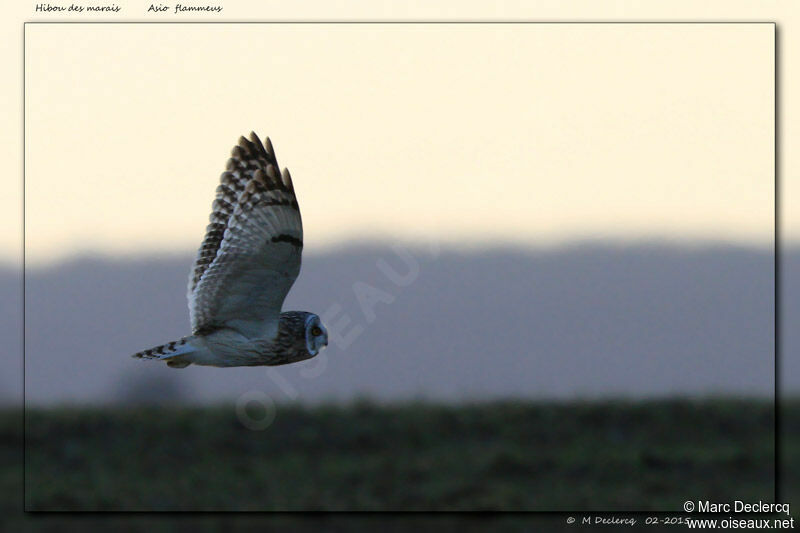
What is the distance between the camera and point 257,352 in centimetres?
544

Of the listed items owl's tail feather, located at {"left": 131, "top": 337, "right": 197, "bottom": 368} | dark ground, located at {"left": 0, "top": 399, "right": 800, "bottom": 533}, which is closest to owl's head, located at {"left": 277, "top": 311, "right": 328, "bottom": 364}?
owl's tail feather, located at {"left": 131, "top": 337, "right": 197, "bottom": 368}

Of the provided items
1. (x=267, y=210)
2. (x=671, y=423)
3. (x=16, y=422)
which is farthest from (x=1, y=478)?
(x=671, y=423)

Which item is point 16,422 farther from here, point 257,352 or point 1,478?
point 257,352

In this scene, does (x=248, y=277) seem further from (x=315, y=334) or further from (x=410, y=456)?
(x=410, y=456)

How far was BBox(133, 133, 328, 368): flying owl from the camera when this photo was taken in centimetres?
524

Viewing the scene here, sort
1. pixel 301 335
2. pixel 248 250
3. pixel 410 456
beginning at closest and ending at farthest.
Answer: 1. pixel 248 250
2. pixel 301 335
3. pixel 410 456

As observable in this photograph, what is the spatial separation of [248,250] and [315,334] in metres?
0.68

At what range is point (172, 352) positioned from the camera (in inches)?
211

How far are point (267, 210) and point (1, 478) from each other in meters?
4.51

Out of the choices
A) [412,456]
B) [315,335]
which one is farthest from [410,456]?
[315,335]

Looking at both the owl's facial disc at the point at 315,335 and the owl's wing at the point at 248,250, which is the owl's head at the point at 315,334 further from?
the owl's wing at the point at 248,250

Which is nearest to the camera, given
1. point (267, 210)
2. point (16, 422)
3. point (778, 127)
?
point (267, 210)

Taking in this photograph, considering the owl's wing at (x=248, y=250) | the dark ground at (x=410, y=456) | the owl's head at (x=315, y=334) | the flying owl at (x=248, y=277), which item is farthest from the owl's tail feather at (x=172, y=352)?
the dark ground at (x=410, y=456)

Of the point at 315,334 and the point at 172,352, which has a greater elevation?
the point at 315,334
